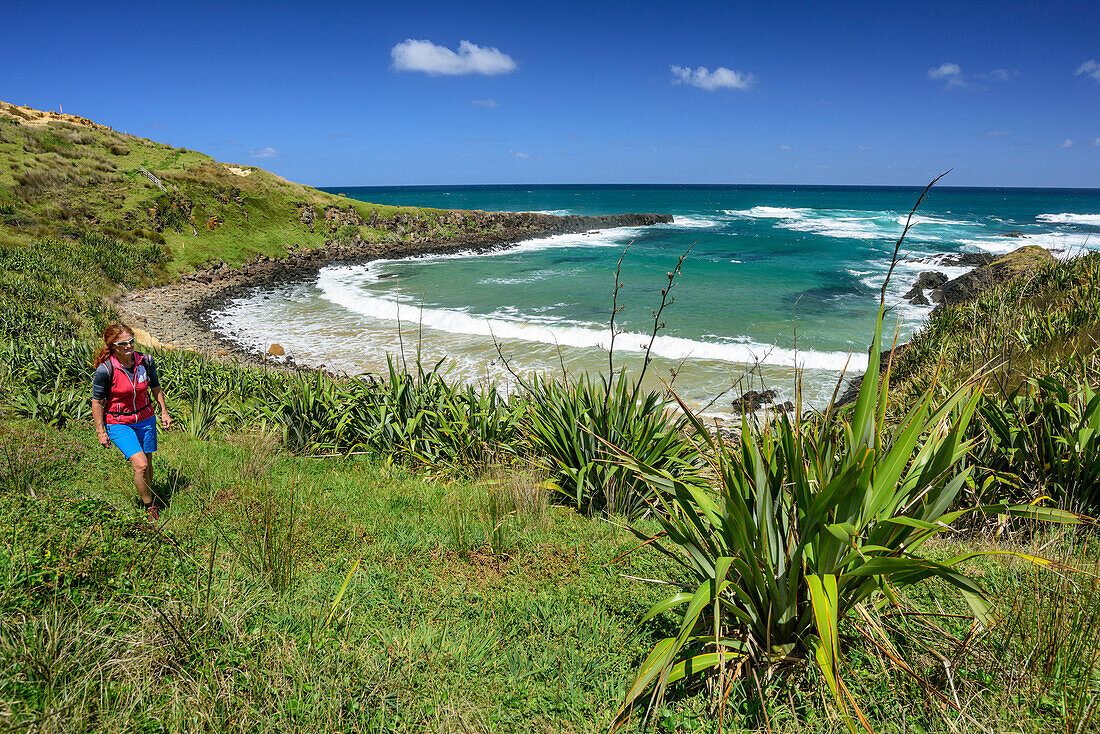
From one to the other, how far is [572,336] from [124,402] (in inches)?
550

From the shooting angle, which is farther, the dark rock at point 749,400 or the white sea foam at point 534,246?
the white sea foam at point 534,246

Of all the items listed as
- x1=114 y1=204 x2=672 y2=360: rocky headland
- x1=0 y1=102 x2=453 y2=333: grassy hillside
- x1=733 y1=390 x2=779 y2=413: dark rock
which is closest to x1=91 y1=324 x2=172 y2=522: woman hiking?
x1=733 y1=390 x2=779 y2=413: dark rock

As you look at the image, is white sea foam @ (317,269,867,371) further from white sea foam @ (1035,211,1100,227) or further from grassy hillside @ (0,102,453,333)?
white sea foam @ (1035,211,1100,227)

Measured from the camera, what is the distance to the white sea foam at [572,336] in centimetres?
1516

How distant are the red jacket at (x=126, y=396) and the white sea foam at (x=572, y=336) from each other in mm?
7640

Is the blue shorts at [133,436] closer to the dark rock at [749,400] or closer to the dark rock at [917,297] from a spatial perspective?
the dark rock at [749,400]

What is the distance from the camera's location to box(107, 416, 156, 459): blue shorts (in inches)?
179

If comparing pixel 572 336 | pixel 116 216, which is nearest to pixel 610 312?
pixel 572 336

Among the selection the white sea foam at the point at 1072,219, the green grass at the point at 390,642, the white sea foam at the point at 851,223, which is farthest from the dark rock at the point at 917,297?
the white sea foam at the point at 1072,219

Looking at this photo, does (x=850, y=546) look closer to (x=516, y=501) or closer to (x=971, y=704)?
(x=971, y=704)

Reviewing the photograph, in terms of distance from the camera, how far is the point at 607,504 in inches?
193

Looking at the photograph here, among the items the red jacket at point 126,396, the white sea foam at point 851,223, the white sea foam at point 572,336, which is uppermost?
the white sea foam at point 851,223

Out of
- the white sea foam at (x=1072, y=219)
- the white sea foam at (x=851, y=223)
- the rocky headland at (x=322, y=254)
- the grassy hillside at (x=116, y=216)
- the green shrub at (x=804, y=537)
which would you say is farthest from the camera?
the white sea foam at (x=1072, y=219)

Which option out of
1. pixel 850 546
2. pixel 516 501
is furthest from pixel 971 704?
pixel 516 501
